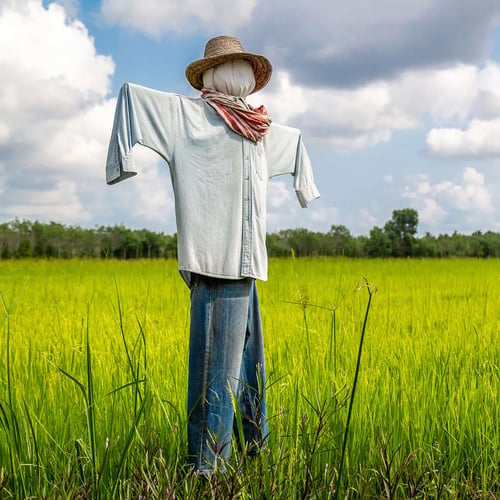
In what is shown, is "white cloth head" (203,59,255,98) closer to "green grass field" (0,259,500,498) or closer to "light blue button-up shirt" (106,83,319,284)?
"light blue button-up shirt" (106,83,319,284)

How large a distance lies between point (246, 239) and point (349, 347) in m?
2.10

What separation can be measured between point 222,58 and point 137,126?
43cm

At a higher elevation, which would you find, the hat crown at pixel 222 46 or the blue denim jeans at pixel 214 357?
the hat crown at pixel 222 46

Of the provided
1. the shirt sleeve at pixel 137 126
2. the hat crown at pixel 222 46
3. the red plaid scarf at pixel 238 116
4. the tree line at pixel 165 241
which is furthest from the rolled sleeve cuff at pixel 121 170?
the tree line at pixel 165 241

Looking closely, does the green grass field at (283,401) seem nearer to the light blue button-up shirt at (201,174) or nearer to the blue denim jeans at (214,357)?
the blue denim jeans at (214,357)

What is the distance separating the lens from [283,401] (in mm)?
2779

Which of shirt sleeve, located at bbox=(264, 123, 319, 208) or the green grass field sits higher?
shirt sleeve, located at bbox=(264, 123, 319, 208)

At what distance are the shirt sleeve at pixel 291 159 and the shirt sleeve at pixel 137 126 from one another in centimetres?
46

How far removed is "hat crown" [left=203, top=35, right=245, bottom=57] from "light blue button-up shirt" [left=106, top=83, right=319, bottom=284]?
19 centimetres

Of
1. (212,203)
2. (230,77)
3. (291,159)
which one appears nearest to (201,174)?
(212,203)

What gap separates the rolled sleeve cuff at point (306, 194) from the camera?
8.79 ft

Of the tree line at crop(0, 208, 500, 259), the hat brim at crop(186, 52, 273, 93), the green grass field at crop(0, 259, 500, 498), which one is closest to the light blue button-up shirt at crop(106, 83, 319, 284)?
the hat brim at crop(186, 52, 273, 93)

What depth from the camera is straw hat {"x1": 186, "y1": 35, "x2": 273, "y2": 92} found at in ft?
7.50

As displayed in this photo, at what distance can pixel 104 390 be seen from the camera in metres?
3.04
